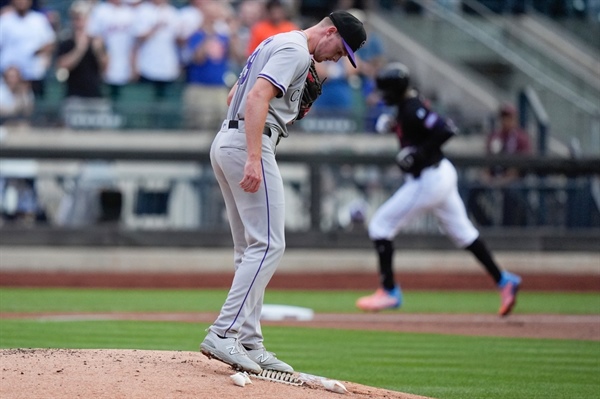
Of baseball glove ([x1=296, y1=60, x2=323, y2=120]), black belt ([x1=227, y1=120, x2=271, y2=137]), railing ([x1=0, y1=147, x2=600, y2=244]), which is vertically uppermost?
baseball glove ([x1=296, y1=60, x2=323, y2=120])

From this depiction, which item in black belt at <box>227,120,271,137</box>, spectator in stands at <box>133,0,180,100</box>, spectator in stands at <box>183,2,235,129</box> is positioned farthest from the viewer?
spectator in stands at <box>133,0,180,100</box>

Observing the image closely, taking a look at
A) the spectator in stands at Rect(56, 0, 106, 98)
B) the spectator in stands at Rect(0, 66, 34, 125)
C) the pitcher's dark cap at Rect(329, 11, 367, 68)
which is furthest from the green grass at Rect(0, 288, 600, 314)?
the pitcher's dark cap at Rect(329, 11, 367, 68)

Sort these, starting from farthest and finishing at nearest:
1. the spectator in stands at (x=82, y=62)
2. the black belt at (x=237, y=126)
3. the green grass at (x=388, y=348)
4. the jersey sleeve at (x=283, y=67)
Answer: the spectator in stands at (x=82, y=62)
the green grass at (x=388, y=348)
the black belt at (x=237, y=126)
the jersey sleeve at (x=283, y=67)

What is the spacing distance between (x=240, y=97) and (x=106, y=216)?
10.1 m

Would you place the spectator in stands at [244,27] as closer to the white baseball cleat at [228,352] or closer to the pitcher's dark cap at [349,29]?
Result: the pitcher's dark cap at [349,29]

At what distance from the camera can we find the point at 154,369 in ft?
20.6

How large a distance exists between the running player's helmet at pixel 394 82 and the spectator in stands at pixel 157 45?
7.13m

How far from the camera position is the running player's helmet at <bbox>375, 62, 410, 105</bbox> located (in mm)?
12250

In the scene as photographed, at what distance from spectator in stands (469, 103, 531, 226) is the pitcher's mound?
10.3m

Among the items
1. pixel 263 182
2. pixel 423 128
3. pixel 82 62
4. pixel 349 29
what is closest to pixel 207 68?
pixel 82 62

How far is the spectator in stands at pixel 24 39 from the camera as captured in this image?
18297 mm

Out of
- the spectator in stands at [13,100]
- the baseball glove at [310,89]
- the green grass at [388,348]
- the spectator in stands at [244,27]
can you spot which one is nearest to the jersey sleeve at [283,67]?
the baseball glove at [310,89]

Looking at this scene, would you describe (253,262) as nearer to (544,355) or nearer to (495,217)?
(544,355)

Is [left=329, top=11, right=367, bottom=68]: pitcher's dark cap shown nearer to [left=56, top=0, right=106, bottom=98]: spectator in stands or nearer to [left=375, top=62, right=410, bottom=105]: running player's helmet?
[left=375, top=62, right=410, bottom=105]: running player's helmet
